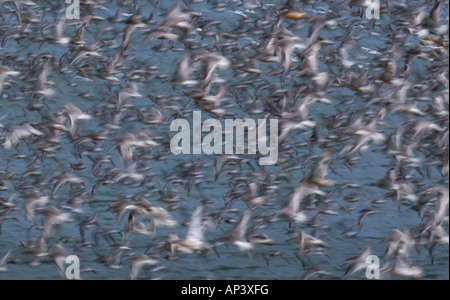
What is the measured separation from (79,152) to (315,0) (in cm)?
794

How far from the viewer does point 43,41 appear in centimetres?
2638

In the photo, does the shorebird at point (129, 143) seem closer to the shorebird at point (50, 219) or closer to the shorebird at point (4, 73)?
the shorebird at point (50, 219)

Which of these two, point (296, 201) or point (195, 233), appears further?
point (296, 201)

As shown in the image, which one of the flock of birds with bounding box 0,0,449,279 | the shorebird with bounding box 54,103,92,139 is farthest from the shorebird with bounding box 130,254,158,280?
the shorebird with bounding box 54,103,92,139

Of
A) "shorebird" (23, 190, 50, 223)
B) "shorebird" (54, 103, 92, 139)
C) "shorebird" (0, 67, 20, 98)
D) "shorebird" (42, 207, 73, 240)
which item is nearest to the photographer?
"shorebird" (42, 207, 73, 240)

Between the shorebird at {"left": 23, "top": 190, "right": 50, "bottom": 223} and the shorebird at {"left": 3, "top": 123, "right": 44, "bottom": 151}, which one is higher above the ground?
the shorebird at {"left": 3, "top": 123, "right": 44, "bottom": 151}

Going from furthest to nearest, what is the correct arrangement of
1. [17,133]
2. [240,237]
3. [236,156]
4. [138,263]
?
[236,156] → [17,133] → [138,263] → [240,237]

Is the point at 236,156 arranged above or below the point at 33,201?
above

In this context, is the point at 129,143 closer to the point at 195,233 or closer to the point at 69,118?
the point at 69,118

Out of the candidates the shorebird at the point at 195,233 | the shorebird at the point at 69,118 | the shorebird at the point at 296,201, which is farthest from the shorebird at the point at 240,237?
the shorebird at the point at 69,118

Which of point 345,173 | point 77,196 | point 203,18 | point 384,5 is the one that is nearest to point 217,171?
point 77,196

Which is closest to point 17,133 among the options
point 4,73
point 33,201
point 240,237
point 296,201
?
point 33,201

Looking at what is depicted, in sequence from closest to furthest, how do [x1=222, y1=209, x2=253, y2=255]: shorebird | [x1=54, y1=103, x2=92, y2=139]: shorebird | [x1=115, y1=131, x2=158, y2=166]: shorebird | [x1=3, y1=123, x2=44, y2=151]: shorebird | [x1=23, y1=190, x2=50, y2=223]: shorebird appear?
[x1=222, y1=209, x2=253, y2=255]: shorebird, [x1=23, y1=190, x2=50, y2=223]: shorebird, [x1=115, y1=131, x2=158, y2=166]: shorebird, [x1=3, y1=123, x2=44, y2=151]: shorebird, [x1=54, y1=103, x2=92, y2=139]: shorebird

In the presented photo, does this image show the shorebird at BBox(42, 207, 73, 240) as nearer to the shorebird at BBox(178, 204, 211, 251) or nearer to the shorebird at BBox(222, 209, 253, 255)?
the shorebird at BBox(178, 204, 211, 251)
